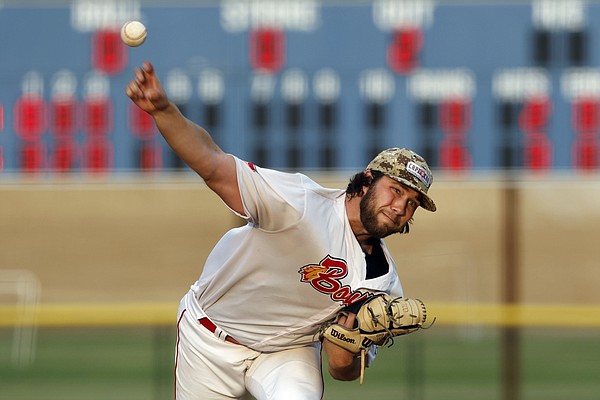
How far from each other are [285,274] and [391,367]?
4934mm

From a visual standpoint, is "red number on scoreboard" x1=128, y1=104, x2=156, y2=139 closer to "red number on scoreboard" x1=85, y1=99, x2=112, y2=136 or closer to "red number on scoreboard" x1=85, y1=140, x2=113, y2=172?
"red number on scoreboard" x1=85, y1=99, x2=112, y2=136

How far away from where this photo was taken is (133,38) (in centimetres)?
325

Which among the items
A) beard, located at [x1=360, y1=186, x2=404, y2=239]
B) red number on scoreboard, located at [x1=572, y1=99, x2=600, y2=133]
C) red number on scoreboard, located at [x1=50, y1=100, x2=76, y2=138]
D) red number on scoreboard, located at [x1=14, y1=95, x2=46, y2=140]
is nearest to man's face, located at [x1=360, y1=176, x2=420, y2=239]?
beard, located at [x1=360, y1=186, x2=404, y2=239]

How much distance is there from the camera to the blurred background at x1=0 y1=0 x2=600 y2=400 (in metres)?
12.1

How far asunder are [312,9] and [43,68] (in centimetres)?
291

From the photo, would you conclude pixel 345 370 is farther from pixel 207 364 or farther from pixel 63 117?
pixel 63 117

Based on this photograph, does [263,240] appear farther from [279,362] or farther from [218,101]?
[218,101]

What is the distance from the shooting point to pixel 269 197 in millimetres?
3453

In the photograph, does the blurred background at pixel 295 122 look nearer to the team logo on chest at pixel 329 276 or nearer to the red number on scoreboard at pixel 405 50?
the red number on scoreboard at pixel 405 50

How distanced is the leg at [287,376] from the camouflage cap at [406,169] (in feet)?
2.30

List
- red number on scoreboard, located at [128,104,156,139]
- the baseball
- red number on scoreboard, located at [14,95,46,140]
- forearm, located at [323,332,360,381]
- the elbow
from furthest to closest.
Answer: red number on scoreboard, located at [14,95,46,140] < red number on scoreboard, located at [128,104,156,139] < the elbow < forearm, located at [323,332,360,381] < the baseball

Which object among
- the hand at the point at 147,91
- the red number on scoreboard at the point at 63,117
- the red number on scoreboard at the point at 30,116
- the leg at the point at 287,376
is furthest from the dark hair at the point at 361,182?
the red number on scoreboard at the point at 30,116

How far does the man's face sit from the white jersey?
0.40 feet

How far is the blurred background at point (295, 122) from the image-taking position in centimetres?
1209
